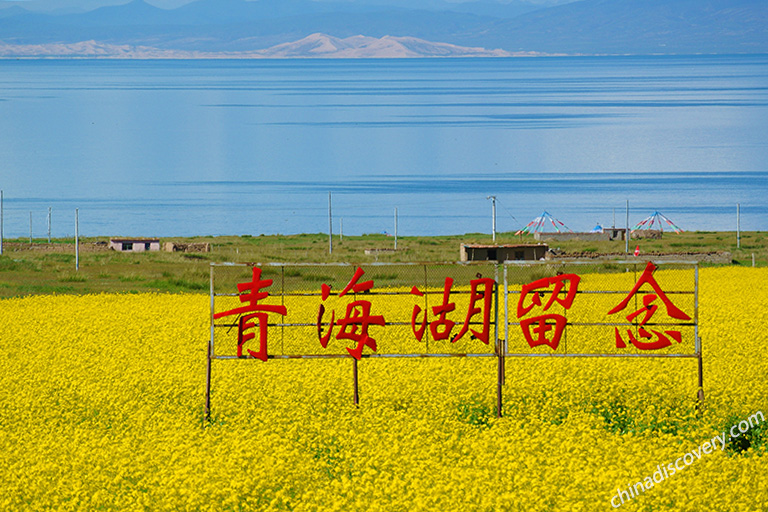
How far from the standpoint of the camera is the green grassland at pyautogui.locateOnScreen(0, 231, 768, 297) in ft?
122

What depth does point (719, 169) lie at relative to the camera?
141 meters

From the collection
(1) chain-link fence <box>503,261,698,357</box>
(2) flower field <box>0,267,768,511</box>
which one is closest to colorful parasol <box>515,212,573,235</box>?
(1) chain-link fence <box>503,261,698,357</box>

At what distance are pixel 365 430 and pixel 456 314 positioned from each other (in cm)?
1184

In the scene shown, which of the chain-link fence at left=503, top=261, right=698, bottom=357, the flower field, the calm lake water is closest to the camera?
the flower field

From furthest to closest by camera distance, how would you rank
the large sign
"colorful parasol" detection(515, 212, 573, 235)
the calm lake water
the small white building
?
the calm lake water
"colorful parasol" detection(515, 212, 573, 235)
the small white building
the large sign

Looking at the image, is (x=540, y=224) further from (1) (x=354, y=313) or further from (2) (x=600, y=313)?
(1) (x=354, y=313)

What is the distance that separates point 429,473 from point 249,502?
2196 mm

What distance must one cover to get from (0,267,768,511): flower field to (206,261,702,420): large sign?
67 cm
